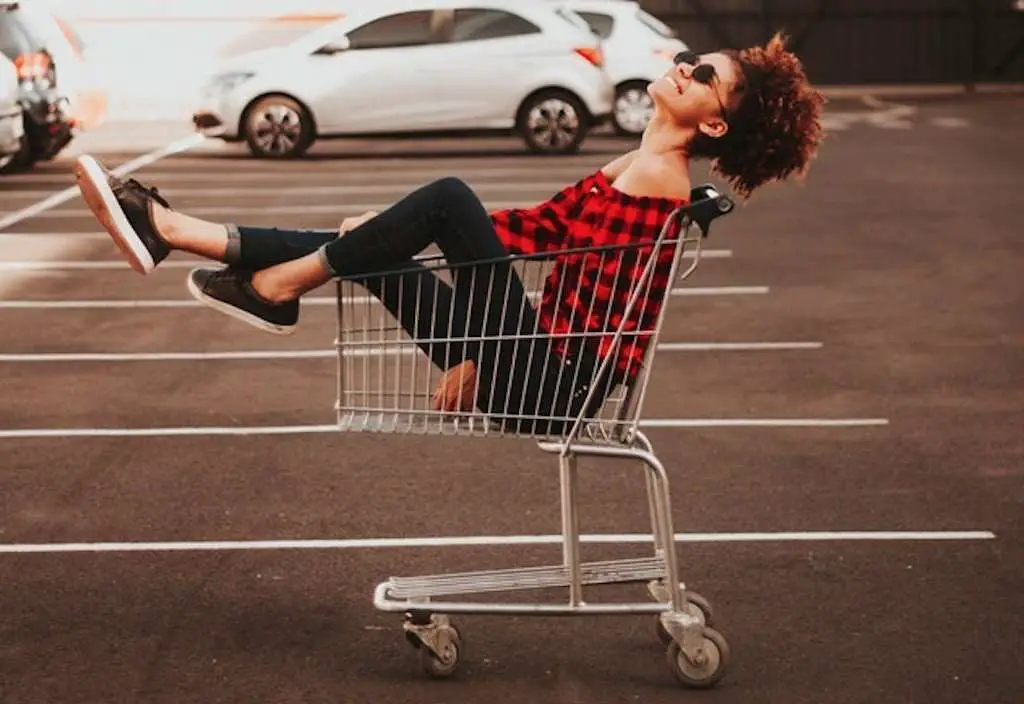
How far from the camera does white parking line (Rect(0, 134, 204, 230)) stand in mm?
15883

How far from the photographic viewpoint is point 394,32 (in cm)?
2123

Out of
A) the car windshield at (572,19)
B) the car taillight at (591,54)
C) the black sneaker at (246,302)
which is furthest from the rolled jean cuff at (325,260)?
the car windshield at (572,19)

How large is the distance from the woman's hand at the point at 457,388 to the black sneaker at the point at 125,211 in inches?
31.5

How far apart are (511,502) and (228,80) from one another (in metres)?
15.1

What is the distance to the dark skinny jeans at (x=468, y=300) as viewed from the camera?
192 inches

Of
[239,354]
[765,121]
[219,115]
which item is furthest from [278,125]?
[765,121]

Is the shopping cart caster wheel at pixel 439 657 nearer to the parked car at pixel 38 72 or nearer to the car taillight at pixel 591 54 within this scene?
the parked car at pixel 38 72

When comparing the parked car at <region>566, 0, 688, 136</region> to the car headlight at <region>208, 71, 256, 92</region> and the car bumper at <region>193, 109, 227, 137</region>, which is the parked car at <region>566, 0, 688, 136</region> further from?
the car bumper at <region>193, 109, 227, 137</region>

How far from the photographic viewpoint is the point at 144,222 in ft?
16.7

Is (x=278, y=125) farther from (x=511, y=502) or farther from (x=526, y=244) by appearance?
(x=526, y=244)

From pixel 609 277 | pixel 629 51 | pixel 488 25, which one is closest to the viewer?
pixel 609 277

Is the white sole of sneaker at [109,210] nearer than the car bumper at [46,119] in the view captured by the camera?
Yes

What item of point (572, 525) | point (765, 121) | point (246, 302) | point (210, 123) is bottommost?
point (210, 123)

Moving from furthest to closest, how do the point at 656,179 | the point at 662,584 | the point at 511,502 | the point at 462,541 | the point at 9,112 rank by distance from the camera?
the point at 9,112, the point at 511,502, the point at 462,541, the point at 662,584, the point at 656,179
